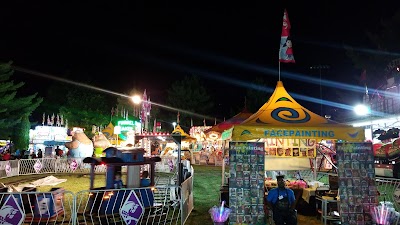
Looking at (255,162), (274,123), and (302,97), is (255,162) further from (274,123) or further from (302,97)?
(302,97)

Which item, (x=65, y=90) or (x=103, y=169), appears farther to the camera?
(x=65, y=90)

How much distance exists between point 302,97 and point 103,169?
3086 cm

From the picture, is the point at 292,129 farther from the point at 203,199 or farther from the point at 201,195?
the point at 201,195

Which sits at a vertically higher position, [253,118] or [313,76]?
[313,76]

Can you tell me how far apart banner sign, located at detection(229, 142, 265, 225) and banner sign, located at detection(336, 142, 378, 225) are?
195 centimetres

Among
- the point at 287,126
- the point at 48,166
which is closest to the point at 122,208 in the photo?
the point at 287,126

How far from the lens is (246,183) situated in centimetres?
738

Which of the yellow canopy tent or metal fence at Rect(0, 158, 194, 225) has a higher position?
the yellow canopy tent

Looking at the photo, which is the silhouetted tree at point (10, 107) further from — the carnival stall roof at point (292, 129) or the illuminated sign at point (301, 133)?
the illuminated sign at point (301, 133)

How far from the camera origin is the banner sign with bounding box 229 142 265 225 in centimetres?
725

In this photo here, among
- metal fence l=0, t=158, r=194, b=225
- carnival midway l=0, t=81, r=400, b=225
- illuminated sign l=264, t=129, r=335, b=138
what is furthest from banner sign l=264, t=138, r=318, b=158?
metal fence l=0, t=158, r=194, b=225

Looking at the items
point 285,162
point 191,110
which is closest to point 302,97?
point 191,110

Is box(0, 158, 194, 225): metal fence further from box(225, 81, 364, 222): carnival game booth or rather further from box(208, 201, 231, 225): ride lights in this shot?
box(225, 81, 364, 222): carnival game booth

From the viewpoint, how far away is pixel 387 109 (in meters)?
19.8
